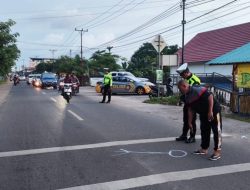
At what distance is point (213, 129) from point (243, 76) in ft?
32.5

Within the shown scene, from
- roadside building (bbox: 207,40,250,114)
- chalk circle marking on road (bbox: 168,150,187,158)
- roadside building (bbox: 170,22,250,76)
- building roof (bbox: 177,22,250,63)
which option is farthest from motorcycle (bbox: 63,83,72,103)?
building roof (bbox: 177,22,250,63)

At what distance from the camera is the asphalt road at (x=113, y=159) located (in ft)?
22.0

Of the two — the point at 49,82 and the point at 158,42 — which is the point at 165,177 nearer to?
the point at 158,42

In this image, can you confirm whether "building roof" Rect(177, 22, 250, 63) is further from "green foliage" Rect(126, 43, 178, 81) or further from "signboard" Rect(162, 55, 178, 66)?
"signboard" Rect(162, 55, 178, 66)

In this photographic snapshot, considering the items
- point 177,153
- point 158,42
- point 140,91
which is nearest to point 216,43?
point 140,91

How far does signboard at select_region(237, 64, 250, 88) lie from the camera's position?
17.6 metres

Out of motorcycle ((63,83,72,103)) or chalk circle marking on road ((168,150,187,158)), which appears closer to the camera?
chalk circle marking on road ((168,150,187,158))

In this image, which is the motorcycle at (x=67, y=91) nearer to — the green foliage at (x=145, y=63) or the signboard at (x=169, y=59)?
the signboard at (x=169, y=59)

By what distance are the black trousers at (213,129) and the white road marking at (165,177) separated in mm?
717

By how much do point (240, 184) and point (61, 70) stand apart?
3274 inches

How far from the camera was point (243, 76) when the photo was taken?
17.9 meters

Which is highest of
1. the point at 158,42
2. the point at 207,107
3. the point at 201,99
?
the point at 158,42

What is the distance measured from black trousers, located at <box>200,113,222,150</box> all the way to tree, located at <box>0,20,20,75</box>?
118 ft

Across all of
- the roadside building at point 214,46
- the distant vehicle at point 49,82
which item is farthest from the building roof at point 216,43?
the distant vehicle at point 49,82
